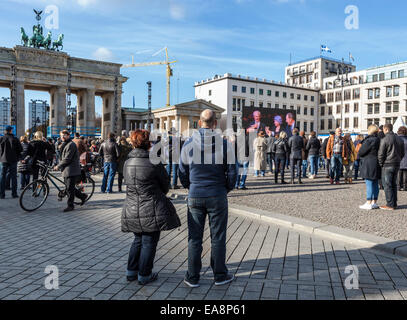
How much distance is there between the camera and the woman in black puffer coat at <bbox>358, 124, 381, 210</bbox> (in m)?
8.61

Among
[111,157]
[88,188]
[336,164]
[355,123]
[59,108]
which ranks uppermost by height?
[59,108]

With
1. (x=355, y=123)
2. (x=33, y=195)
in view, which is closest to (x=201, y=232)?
(x=33, y=195)

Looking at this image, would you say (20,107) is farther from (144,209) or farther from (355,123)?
(355,123)

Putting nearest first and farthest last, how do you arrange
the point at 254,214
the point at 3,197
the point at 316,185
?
1. the point at 254,214
2. the point at 3,197
3. the point at 316,185

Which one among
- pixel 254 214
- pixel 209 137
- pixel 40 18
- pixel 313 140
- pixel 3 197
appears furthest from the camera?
pixel 40 18

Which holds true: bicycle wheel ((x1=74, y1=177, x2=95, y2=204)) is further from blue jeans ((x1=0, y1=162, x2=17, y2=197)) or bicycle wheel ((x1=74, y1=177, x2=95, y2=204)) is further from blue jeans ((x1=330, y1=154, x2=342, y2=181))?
blue jeans ((x1=330, y1=154, x2=342, y2=181))

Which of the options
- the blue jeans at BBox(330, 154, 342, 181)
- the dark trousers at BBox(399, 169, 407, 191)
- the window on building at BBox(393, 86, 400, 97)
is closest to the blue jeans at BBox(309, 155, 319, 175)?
the blue jeans at BBox(330, 154, 342, 181)

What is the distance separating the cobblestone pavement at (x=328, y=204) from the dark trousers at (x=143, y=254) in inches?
164

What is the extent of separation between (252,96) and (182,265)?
85.4 metres

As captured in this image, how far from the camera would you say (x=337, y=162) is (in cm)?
1391

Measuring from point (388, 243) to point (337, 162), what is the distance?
879 cm

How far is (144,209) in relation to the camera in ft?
13.6
